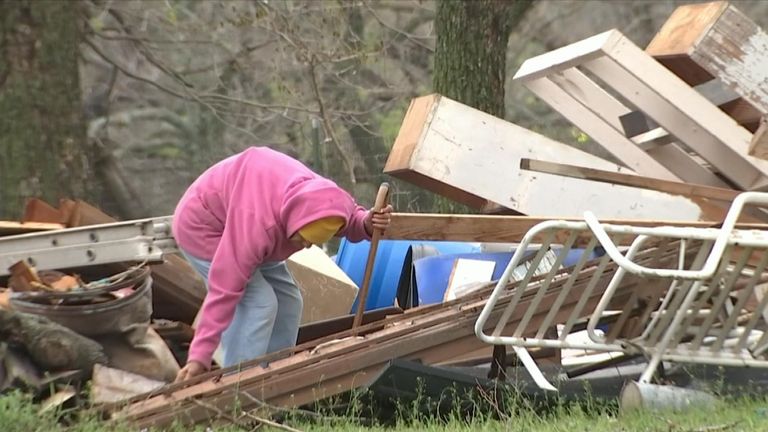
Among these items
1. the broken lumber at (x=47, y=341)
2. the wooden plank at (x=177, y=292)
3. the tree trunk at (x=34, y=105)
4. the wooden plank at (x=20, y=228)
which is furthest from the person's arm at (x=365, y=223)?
the tree trunk at (x=34, y=105)

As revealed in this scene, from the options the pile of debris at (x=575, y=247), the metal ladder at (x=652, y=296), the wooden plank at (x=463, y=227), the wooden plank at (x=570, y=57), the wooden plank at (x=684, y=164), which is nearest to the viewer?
the metal ladder at (x=652, y=296)

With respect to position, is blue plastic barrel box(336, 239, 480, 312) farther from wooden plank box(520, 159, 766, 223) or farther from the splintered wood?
the splintered wood

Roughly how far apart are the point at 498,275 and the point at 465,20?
2.75 m

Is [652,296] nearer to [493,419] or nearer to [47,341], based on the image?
[493,419]

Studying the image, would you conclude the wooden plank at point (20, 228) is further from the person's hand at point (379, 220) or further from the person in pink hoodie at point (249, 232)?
the person's hand at point (379, 220)

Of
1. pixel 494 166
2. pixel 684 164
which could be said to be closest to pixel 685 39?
pixel 684 164

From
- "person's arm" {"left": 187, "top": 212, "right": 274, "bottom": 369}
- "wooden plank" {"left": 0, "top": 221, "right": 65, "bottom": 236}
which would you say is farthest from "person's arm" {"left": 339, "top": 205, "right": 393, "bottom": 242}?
"wooden plank" {"left": 0, "top": 221, "right": 65, "bottom": 236}

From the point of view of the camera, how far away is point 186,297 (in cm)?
578

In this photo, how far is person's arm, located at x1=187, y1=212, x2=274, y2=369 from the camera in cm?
420

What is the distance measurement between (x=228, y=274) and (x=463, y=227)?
39.2 inches

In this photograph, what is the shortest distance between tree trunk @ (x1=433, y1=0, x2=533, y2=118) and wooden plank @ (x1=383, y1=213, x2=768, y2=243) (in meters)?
3.46

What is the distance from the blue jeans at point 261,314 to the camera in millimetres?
4484

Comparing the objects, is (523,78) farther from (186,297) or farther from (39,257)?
(39,257)

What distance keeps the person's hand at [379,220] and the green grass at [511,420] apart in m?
0.75
